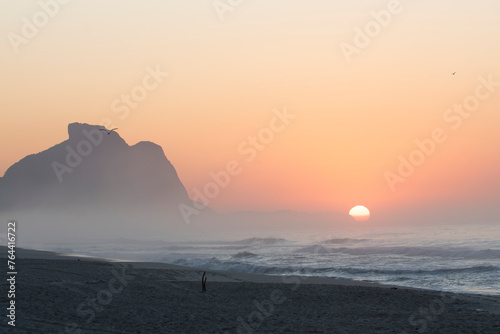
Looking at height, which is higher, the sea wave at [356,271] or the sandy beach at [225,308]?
the sea wave at [356,271]

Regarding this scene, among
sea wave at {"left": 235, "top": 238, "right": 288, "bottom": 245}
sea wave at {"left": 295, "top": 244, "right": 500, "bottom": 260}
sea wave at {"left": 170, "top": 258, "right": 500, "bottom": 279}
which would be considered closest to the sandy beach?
sea wave at {"left": 170, "top": 258, "right": 500, "bottom": 279}

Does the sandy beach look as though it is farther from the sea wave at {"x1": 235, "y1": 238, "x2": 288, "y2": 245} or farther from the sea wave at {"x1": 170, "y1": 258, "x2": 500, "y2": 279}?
the sea wave at {"x1": 235, "y1": 238, "x2": 288, "y2": 245}

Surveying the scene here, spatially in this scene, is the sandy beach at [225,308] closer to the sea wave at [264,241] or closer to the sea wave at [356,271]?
the sea wave at [356,271]

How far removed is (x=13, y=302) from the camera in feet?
49.3

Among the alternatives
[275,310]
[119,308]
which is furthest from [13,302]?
[275,310]

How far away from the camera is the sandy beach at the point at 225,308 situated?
14219 millimetres

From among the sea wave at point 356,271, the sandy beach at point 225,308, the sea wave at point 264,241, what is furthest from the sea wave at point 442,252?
the sea wave at point 264,241

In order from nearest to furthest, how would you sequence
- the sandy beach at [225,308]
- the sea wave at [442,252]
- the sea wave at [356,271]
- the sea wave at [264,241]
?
the sandy beach at [225,308]
the sea wave at [356,271]
the sea wave at [442,252]
the sea wave at [264,241]

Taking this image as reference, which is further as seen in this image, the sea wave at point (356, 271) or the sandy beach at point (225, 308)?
the sea wave at point (356, 271)

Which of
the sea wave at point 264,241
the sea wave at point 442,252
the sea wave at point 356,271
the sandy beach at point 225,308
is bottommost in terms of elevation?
the sandy beach at point 225,308

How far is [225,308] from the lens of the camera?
17609 mm

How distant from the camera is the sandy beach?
14.2m

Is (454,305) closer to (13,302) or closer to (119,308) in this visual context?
(119,308)

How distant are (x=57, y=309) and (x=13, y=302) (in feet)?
4.74
